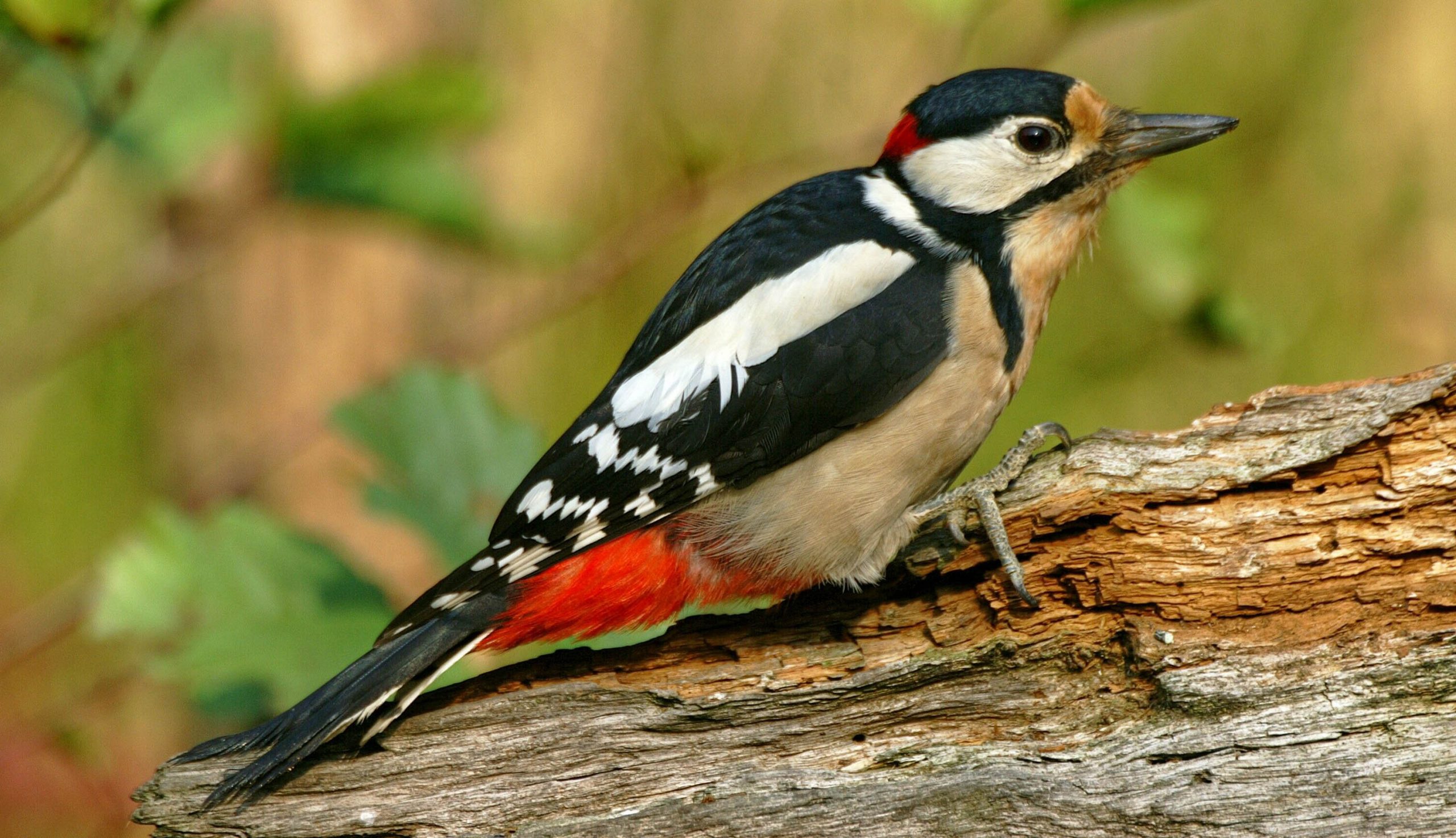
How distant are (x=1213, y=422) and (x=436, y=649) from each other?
1.52m

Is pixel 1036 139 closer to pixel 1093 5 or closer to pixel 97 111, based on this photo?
pixel 1093 5

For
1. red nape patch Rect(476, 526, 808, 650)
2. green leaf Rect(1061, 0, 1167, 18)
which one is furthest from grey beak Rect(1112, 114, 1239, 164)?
red nape patch Rect(476, 526, 808, 650)

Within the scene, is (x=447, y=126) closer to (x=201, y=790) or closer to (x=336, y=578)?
(x=336, y=578)

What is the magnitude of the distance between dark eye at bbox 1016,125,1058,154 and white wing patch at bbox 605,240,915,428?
1.19 feet

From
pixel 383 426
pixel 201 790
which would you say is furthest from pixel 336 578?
pixel 201 790

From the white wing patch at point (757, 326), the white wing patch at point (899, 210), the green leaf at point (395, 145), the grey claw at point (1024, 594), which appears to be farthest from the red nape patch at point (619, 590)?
the green leaf at point (395, 145)

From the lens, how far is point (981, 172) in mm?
2779

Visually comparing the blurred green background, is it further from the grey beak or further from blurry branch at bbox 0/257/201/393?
the grey beak

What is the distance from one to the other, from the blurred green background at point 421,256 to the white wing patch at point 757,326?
0.75 meters

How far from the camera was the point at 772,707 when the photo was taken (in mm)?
2367

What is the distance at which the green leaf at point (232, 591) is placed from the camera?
2910 mm

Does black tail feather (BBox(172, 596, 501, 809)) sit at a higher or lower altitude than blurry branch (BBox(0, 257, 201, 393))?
lower

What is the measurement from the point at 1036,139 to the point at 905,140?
0.32 meters

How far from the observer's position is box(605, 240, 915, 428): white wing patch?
101 inches
